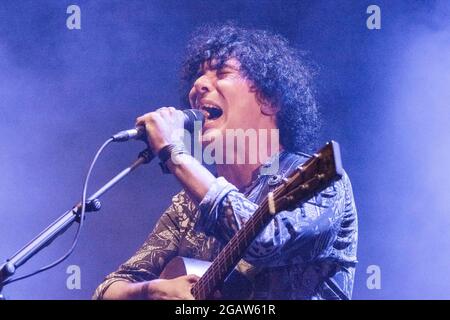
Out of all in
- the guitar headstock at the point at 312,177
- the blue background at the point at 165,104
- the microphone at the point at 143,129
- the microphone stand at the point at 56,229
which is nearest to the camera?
the guitar headstock at the point at 312,177

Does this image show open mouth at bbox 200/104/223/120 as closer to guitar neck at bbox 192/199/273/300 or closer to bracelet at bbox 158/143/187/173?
bracelet at bbox 158/143/187/173

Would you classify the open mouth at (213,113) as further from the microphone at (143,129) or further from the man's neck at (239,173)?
the man's neck at (239,173)

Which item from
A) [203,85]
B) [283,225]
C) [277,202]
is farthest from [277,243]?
[203,85]

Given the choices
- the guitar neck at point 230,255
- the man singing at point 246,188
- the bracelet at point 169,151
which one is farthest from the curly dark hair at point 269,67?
the guitar neck at point 230,255

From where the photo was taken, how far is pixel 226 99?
223 centimetres

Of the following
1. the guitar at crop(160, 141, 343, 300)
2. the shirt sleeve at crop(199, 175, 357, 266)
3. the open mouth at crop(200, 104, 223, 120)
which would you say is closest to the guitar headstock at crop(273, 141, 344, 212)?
the guitar at crop(160, 141, 343, 300)

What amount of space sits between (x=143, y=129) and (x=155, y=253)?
1.20ft

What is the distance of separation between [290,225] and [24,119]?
0.89 metres

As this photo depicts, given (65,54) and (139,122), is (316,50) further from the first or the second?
(65,54)

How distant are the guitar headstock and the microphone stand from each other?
40 cm

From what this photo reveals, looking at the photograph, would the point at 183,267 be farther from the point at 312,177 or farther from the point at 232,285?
the point at 312,177

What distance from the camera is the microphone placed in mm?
2039

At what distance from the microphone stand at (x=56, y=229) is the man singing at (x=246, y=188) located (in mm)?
86

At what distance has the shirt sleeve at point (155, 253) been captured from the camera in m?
2.21
